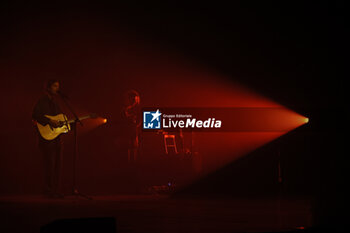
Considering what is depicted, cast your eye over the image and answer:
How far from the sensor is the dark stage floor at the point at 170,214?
Answer: 3096mm

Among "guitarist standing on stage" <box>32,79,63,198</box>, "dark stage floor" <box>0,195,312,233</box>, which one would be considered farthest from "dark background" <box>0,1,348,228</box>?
"dark stage floor" <box>0,195,312,233</box>

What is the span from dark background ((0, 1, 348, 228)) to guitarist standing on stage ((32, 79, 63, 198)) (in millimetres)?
1307

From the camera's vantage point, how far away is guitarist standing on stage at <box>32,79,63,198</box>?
5441 millimetres

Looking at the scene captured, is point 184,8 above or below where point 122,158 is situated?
above

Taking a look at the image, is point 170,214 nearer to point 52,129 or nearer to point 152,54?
point 52,129

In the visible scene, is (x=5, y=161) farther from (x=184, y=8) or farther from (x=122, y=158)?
(x=184, y=8)

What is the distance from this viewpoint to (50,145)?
219 inches

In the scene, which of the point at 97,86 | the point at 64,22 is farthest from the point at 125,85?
the point at 64,22

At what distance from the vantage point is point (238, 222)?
333cm

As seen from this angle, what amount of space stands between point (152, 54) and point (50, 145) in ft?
8.51

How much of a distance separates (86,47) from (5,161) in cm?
235

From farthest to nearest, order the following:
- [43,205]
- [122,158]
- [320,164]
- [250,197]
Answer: [122,158]
[320,164]
[250,197]
[43,205]

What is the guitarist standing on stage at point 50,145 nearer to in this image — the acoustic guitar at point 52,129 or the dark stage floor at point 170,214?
the acoustic guitar at point 52,129

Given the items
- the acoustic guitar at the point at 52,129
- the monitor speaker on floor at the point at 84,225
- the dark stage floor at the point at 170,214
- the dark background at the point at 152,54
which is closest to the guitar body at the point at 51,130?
the acoustic guitar at the point at 52,129
